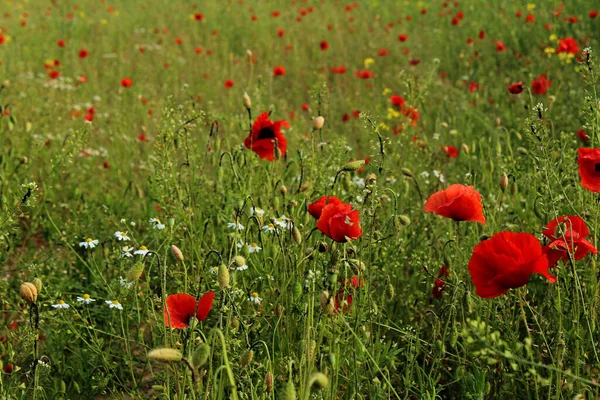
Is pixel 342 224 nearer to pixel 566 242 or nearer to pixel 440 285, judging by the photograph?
pixel 566 242

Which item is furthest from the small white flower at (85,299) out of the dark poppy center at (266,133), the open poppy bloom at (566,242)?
the open poppy bloom at (566,242)

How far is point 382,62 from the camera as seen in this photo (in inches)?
271

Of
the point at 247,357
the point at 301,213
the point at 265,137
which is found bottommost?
the point at 301,213

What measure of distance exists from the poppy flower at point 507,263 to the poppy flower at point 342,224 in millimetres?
314

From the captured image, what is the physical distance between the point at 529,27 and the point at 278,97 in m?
2.79

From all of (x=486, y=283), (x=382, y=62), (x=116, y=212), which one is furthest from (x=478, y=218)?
(x=382, y=62)

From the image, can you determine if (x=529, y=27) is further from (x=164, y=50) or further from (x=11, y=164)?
(x=11, y=164)

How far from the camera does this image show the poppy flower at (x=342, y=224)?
Answer: 1.69 m

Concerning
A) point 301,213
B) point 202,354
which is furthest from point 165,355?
point 301,213

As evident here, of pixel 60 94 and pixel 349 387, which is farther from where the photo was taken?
pixel 60 94

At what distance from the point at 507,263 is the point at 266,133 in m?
1.34

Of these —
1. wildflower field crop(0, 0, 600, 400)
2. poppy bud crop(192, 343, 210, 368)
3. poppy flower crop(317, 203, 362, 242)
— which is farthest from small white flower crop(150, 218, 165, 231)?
poppy bud crop(192, 343, 210, 368)

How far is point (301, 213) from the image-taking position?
9.32 ft

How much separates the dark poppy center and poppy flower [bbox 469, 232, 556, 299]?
1.23 m
